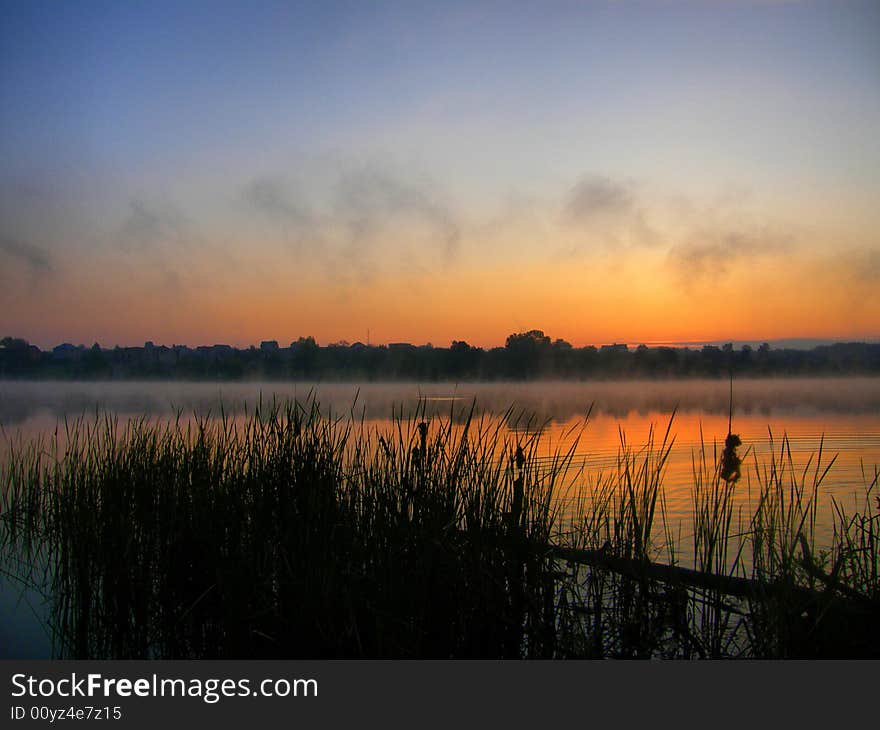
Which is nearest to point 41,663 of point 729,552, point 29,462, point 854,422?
point 729,552

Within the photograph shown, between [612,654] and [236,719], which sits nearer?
[236,719]

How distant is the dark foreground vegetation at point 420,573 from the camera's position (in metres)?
2.89

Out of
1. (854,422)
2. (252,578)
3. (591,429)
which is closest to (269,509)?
(252,578)

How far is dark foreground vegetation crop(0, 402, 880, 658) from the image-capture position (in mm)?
2889

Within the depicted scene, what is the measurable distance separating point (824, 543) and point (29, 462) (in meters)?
6.95

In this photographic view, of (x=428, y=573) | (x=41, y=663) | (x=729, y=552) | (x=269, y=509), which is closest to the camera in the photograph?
Result: (x=41, y=663)

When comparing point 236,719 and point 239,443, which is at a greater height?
point 239,443

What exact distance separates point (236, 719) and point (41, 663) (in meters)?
0.81

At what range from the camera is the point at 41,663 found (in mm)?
2621

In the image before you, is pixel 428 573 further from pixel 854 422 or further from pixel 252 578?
pixel 854 422

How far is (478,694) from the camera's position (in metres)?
2.45

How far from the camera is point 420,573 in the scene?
2998 millimetres

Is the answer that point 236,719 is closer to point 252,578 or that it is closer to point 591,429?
point 252,578

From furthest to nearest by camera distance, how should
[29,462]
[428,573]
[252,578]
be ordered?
[29,462] < [252,578] < [428,573]
